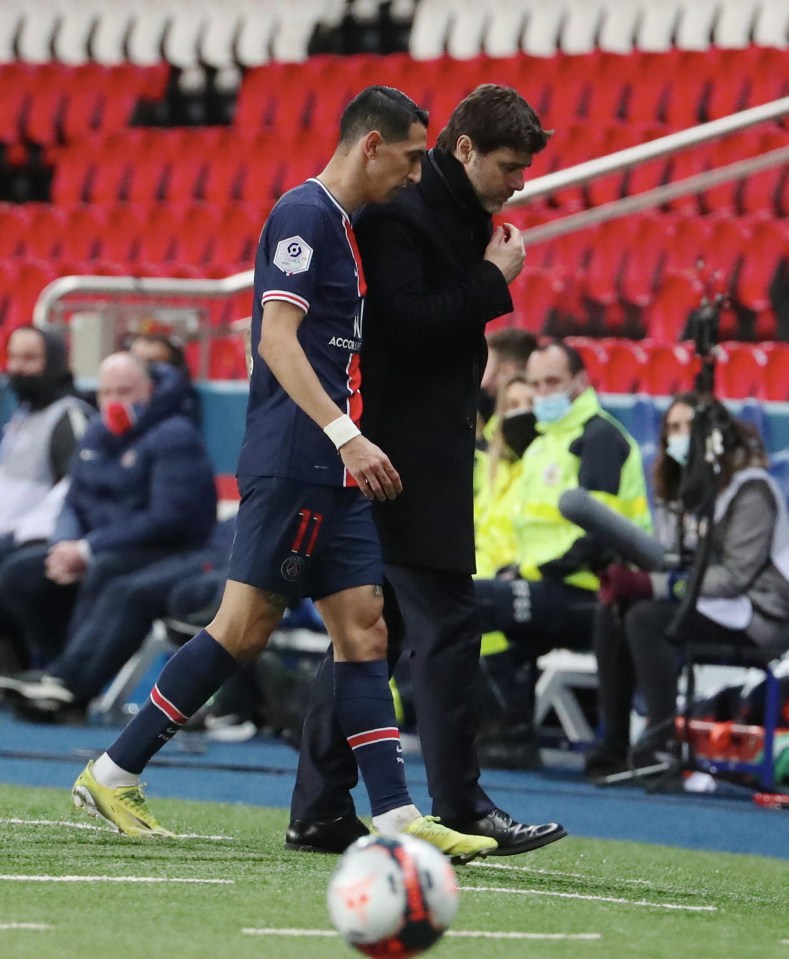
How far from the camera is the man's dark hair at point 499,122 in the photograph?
17.4 ft

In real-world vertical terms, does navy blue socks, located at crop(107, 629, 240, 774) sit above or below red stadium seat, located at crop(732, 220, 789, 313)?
below

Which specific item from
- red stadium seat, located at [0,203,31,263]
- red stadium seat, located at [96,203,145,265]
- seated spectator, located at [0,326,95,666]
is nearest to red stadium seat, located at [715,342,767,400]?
seated spectator, located at [0,326,95,666]

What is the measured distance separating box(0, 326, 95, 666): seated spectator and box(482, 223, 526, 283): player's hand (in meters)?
5.55

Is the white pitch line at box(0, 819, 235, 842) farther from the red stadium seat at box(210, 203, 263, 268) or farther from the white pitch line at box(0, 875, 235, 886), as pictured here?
the red stadium seat at box(210, 203, 263, 268)

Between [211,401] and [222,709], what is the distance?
6.59 feet

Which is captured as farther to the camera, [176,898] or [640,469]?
[640,469]

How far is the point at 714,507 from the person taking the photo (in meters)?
7.92

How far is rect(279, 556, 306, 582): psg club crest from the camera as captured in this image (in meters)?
5.05

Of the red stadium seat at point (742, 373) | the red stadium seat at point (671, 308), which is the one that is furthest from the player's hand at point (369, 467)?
the red stadium seat at point (671, 308)

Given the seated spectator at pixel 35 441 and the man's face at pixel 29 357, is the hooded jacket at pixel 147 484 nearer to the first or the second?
the seated spectator at pixel 35 441

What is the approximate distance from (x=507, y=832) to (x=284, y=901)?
3.33ft

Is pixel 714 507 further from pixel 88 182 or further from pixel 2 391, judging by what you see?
pixel 88 182

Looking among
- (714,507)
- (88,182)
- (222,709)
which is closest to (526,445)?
(714,507)

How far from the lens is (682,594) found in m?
8.27
